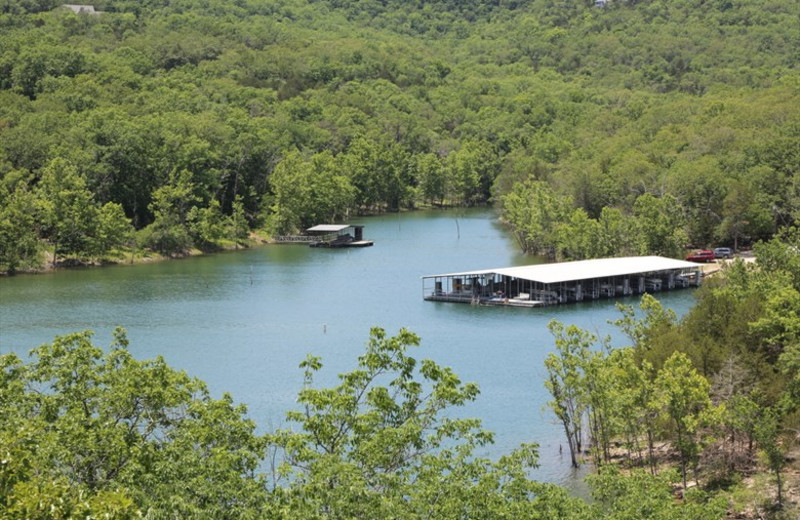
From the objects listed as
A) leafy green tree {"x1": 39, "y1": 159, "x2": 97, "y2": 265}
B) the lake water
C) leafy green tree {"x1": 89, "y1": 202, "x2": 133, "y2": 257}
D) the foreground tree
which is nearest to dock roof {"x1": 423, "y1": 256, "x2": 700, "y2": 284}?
the lake water

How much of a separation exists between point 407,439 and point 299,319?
120 feet

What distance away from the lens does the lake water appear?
4125 centimetres

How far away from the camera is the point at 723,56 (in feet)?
549

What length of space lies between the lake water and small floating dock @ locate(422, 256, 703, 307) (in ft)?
4.53

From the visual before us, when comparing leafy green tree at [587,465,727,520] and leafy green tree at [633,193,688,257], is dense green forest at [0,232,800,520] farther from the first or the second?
leafy green tree at [633,193,688,257]

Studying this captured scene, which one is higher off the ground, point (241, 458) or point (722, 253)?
point (722, 253)

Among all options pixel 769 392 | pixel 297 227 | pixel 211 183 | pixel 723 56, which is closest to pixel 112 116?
pixel 211 183

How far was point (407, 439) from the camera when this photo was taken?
2106 centimetres

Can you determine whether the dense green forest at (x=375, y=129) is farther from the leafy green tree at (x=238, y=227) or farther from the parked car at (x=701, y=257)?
the parked car at (x=701, y=257)

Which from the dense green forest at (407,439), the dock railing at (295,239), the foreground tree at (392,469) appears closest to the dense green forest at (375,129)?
the dock railing at (295,239)

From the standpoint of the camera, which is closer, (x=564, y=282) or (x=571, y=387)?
(x=571, y=387)

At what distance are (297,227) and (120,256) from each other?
823 inches

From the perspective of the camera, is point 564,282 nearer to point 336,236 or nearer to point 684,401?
point 684,401

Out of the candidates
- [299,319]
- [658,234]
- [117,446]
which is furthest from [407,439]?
[658,234]
